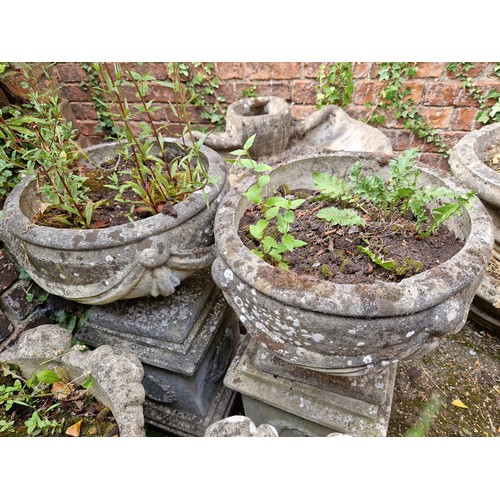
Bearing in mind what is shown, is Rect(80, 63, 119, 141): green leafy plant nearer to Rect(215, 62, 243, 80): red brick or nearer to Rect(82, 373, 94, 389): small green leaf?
Rect(215, 62, 243, 80): red brick

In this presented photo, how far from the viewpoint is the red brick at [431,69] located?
224 centimetres

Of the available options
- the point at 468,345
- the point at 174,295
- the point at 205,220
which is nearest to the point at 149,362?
the point at 174,295

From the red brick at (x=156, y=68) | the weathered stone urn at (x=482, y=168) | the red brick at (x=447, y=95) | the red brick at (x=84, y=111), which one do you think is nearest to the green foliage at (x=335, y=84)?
the red brick at (x=447, y=95)

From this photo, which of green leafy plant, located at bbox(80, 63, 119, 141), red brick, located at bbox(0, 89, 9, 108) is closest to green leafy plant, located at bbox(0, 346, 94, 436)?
red brick, located at bbox(0, 89, 9, 108)

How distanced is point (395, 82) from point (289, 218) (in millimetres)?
1779

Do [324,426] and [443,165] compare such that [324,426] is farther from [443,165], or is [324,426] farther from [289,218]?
[443,165]

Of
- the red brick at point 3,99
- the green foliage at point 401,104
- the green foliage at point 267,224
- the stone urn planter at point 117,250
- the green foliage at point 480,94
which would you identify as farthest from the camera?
the green foliage at point 401,104

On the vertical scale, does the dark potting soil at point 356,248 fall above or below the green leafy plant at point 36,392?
above

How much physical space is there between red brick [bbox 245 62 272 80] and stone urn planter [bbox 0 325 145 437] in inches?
76.1

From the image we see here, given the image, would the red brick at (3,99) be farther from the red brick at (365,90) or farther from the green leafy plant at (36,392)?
the red brick at (365,90)

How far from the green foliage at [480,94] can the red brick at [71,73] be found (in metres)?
2.33

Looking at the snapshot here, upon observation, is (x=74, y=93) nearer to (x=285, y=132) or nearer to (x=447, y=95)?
(x=285, y=132)

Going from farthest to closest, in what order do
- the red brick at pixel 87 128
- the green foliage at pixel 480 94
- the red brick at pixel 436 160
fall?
the red brick at pixel 87 128 → the red brick at pixel 436 160 → the green foliage at pixel 480 94

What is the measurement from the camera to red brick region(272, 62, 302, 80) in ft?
7.77
